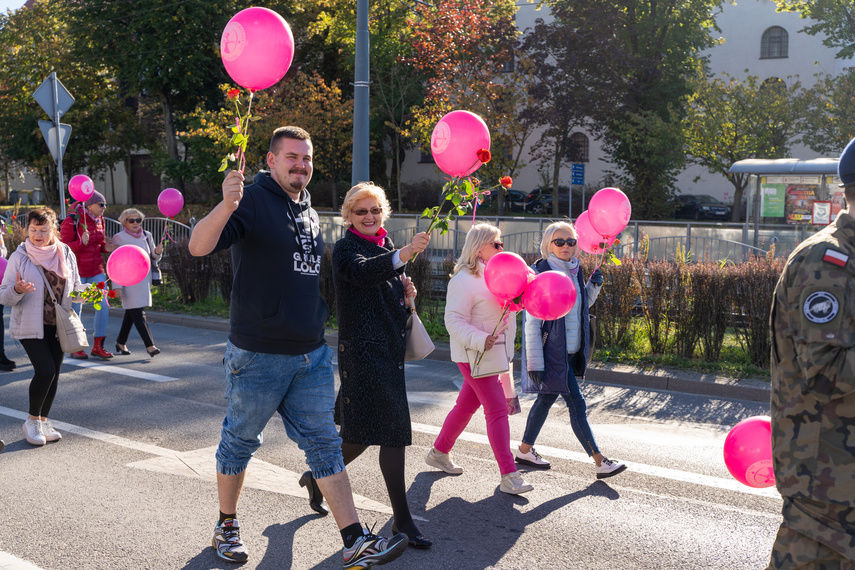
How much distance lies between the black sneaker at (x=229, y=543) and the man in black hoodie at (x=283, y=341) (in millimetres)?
234

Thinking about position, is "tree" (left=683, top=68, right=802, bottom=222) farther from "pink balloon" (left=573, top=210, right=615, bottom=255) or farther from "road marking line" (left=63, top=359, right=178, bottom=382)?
"road marking line" (left=63, top=359, right=178, bottom=382)

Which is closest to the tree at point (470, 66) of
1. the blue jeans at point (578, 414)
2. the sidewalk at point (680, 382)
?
the sidewalk at point (680, 382)

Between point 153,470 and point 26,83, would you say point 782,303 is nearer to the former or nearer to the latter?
point 153,470

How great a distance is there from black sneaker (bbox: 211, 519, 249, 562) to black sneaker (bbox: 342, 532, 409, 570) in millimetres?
625

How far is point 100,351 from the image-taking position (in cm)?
990

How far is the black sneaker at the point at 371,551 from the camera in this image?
369 cm

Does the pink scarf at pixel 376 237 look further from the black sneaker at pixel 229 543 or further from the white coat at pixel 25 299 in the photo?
the white coat at pixel 25 299

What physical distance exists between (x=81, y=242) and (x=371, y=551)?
294 inches

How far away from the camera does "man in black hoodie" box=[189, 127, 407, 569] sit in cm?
376

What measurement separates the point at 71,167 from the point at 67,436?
40.6 meters

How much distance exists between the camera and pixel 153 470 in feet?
18.3

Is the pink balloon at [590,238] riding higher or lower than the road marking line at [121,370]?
higher

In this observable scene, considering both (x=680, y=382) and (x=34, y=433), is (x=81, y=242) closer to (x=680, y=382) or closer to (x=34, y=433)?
(x=34, y=433)

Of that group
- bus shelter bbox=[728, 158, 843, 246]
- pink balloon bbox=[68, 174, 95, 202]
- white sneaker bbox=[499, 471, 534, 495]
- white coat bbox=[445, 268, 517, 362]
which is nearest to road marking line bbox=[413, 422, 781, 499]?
white sneaker bbox=[499, 471, 534, 495]
